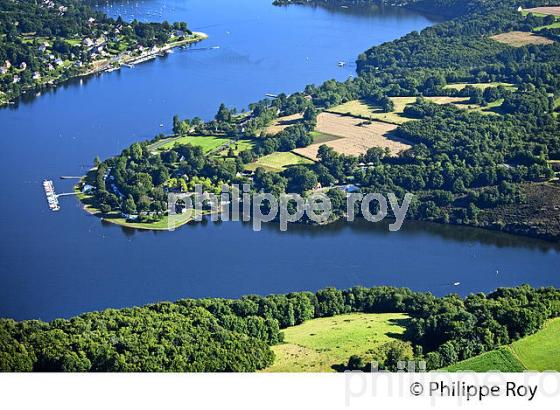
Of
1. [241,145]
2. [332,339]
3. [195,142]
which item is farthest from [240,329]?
[195,142]

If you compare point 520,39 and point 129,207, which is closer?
point 129,207

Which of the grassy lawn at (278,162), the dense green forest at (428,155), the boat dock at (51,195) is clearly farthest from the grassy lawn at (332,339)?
the grassy lawn at (278,162)

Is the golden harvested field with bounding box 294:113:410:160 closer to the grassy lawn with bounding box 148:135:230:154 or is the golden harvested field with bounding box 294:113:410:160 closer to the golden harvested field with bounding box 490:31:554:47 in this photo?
the grassy lawn with bounding box 148:135:230:154

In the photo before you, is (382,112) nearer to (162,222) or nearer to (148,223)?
(162,222)

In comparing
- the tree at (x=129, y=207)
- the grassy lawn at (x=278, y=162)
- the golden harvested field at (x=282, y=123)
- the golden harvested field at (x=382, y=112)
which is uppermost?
the golden harvested field at (x=382, y=112)

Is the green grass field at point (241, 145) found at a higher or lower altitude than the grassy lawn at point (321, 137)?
lower

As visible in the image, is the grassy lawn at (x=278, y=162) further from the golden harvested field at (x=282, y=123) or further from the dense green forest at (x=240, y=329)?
the dense green forest at (x=240, y=329)

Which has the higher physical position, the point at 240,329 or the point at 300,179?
the point at 240,329

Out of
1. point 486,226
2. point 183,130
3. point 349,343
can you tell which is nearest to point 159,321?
point 349,343
